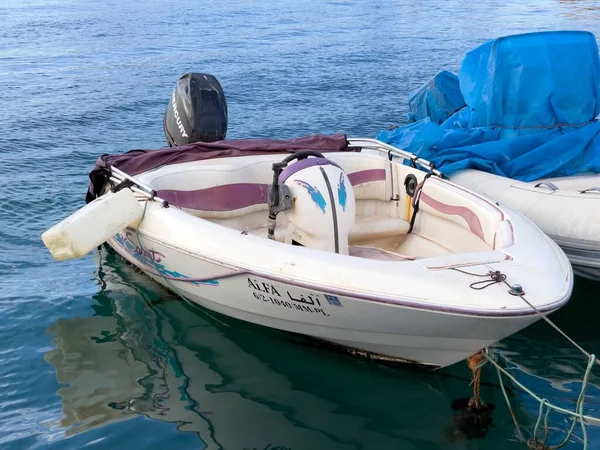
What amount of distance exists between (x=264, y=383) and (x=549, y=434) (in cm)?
174

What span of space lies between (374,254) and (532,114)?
234 centimetres

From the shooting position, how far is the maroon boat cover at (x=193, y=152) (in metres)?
5.91

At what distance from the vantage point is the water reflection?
14.1 feet

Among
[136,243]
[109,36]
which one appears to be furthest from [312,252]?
[109,36]

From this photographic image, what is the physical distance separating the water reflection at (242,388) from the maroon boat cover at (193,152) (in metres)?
1.14

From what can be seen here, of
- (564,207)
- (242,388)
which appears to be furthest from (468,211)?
(242,388)

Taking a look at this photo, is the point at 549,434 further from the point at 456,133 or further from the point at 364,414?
the point at 456,133

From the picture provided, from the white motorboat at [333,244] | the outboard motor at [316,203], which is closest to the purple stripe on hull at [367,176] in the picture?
the white motorboat at [333,244]

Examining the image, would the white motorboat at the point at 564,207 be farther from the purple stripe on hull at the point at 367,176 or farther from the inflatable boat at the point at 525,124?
the purple stripe on hull at the point at 367,176

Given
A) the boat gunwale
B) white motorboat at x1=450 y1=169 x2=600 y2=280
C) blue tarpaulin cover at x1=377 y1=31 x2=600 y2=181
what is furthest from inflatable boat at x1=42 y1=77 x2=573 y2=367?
blue tarpaulin cover at x1=377 y1=31 x2=600 y2=181

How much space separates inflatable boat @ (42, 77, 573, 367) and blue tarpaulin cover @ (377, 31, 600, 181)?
0.82 meters

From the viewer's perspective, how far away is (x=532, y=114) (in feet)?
22.7

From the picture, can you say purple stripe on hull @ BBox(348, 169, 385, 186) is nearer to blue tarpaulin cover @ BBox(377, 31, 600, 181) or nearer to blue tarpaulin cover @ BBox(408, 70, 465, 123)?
blue tarpaulin cover @ BBox(377, 31, 600, 181)

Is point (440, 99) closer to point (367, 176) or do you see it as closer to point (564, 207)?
point (367, 176)
